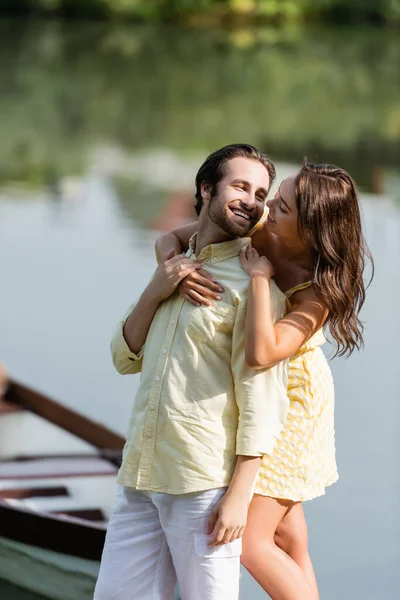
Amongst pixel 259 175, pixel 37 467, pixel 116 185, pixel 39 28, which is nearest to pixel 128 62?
pixel 39 28

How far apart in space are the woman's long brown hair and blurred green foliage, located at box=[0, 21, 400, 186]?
1109 cm

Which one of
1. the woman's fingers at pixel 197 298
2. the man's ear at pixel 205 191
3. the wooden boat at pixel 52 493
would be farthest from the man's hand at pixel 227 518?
the wooden boat at pixel 52 493

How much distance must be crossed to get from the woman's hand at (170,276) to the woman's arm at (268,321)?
110 mm

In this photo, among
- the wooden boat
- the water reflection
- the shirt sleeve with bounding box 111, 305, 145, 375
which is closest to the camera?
the shirt sleeve with bounding box 111, 305, 145, 375

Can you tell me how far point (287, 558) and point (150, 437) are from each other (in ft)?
1.34

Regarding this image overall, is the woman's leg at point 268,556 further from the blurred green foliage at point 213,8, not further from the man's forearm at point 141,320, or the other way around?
the blurred green foliage at point 213,8

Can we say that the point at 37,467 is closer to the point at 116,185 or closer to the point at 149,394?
the point at 149,394

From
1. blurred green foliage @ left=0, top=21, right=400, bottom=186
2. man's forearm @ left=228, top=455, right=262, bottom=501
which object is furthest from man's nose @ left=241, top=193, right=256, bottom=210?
blurred green foliage @ left=0, top=21, right=400, bottom=186

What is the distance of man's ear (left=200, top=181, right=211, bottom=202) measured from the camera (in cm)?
259

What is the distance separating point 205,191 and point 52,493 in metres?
2.41

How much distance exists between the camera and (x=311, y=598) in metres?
2.65

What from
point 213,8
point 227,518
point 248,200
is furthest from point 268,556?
point 213,8

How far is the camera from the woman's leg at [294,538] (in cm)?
271

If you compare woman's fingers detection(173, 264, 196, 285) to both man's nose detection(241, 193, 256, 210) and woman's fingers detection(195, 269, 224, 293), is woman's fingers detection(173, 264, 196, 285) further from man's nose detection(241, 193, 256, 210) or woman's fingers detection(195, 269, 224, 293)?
man's nose detection(241, 193, 256, 210)
